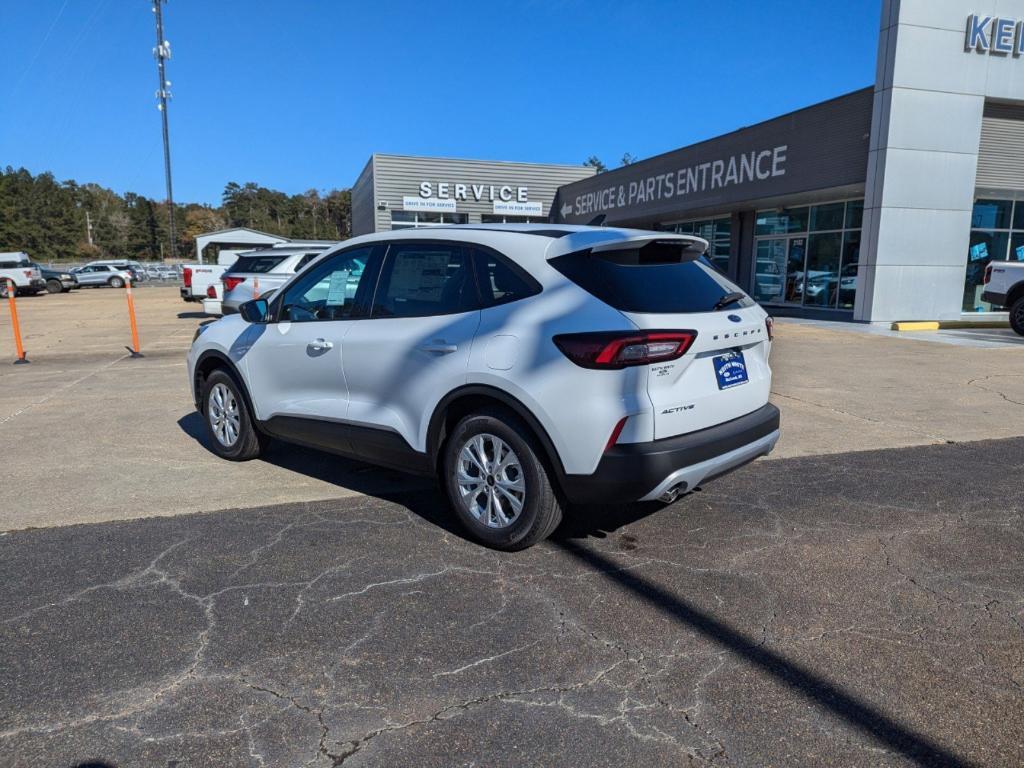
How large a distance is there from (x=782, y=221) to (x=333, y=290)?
21.1 m

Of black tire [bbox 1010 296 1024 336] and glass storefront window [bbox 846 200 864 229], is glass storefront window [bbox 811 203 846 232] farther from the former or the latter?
black tire [bbox 1010 296 1024 336]

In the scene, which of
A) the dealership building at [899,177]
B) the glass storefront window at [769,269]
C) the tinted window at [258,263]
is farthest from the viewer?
the glass storefront window at [769,269]

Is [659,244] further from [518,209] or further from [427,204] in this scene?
[518,209]

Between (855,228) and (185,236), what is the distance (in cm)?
11369

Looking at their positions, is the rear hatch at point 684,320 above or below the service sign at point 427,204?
below

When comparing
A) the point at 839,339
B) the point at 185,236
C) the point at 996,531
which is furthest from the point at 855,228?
the point at 185,236

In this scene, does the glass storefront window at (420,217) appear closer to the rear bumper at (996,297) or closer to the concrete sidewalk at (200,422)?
the concrete sidewalk at (200,422)

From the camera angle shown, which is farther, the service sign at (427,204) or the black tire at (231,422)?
the service sign at (427,204)

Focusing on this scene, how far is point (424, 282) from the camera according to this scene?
435 centimetres

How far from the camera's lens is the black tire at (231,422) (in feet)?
18.5

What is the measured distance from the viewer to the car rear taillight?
3.45 m

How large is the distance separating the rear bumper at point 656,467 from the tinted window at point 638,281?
2.21 feet

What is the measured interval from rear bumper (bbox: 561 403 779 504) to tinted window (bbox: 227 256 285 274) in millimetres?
13466

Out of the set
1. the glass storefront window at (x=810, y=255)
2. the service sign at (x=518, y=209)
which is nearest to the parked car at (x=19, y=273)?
the service sign at (x=518, y=209)
